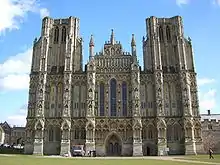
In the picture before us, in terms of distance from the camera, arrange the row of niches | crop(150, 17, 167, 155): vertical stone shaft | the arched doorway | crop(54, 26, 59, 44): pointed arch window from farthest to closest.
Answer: crop(54, 26, 59, 44): pointed arch window
the row of niches
the arched doorway
crop(150, 17, 167, 155): vertical stone shaft

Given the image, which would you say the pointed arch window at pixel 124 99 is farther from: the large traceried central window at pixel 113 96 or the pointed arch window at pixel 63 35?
the pointed arch window at pixel 63 35

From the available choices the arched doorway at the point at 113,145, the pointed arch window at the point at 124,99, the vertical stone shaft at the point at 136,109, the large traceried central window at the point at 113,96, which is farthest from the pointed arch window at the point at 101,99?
the vertical stone shaft at the point at 136,109

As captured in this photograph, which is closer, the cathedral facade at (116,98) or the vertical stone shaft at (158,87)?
the vertical stone shaft at (158,87)

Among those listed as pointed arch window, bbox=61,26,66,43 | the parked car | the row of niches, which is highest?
pointed arch window, bbox=61,26,66,43

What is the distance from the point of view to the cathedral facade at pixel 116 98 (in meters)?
57.6

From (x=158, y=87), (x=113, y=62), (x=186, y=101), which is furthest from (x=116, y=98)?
(x=186, y=101)

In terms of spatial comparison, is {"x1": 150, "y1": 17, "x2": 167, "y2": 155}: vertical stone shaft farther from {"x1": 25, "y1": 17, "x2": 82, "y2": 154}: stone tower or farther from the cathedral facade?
{"x1": 25, "y1": 17, "x2": 82, "y2": 154}: stone tower

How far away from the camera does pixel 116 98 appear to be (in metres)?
61.0

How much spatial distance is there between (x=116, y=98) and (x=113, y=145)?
10355mm

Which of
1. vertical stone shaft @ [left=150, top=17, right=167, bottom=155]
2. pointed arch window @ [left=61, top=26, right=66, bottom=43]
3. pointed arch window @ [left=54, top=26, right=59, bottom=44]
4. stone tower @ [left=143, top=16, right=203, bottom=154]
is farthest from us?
pointed arch window @ [left=54, top=26, right=59, bottom=44]

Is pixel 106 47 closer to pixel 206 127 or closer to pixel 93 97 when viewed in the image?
pixel 93 97

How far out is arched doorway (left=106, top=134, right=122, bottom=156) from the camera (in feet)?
193

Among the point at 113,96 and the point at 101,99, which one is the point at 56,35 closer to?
the point at 101,99

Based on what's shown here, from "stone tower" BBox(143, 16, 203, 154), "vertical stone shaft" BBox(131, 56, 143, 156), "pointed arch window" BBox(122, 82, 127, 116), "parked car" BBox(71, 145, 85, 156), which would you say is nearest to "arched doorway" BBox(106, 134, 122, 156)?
"vertical stone shaft" BBox(131, 56, 143, 156)
